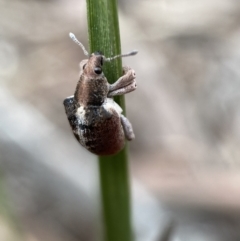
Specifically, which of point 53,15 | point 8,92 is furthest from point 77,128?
point 53,15

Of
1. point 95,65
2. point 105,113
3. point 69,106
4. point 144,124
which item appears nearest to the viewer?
point 95,65

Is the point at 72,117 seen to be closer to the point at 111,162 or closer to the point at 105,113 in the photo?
the point at 105,113

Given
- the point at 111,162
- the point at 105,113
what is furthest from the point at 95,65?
the point at 111,162

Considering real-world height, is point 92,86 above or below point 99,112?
above

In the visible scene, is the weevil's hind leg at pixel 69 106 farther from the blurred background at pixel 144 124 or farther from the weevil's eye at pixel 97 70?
the blurred background at pixel 144 124

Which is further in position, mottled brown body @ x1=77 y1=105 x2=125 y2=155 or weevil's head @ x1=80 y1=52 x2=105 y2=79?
mottled brown body @ x1=77 y1=105 x2=125 y2=155

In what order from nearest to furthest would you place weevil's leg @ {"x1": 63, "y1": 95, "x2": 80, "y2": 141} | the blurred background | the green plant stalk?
the green plant stalk < weevil's leg @ {"x1": 63, "y1": 95, "x2": 80, "y2": 141} < the blurred background

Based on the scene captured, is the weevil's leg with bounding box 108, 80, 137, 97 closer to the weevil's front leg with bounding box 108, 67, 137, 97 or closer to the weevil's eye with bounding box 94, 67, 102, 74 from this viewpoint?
the weevil's front leg with bounding box 108, 67, 137, 97

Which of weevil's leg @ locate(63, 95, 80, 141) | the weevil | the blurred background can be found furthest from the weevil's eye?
the blurred background

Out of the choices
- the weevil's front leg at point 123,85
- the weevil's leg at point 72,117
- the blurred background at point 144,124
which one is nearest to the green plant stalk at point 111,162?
the weevil's front leg at point 123,85
